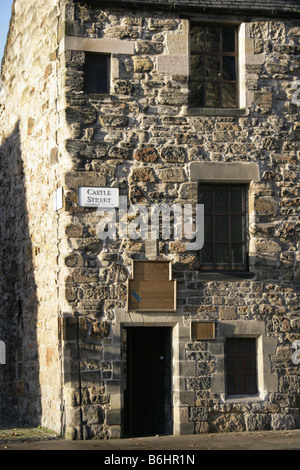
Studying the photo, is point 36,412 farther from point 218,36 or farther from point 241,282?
point 218,36

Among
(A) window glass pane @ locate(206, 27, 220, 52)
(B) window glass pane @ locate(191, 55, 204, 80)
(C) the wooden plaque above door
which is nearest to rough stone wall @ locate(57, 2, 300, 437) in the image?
(C) the wooden plaque above door

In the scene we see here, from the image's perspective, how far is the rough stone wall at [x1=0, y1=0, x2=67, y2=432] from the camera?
13.0m

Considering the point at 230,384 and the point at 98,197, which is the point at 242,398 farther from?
the point at 98,197

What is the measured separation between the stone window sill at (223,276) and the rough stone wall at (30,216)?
→ 2.21 m

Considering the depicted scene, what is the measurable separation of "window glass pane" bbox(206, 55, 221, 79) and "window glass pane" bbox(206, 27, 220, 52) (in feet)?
0.47

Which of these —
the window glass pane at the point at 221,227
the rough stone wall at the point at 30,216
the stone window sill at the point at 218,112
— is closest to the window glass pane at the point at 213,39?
the stone window sill at the point at 218,112

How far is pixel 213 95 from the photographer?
13.2m

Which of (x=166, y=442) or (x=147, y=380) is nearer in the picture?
(x=166, y=442)

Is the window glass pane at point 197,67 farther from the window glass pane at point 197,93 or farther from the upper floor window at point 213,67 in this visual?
the window glass pane at point 197,93

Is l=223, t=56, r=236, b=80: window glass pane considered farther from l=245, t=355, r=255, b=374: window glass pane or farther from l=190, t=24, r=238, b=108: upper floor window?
l=245, t=355, r=255, b=374: window glass pane

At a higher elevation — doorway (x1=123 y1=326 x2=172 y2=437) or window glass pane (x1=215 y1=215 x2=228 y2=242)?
window glass pane (x1=215 y1=215 x2=228 y2=242)

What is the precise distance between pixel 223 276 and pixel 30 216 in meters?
3.58

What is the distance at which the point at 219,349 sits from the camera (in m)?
12.6

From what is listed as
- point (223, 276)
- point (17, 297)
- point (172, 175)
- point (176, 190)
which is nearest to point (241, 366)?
point (223, 276)
